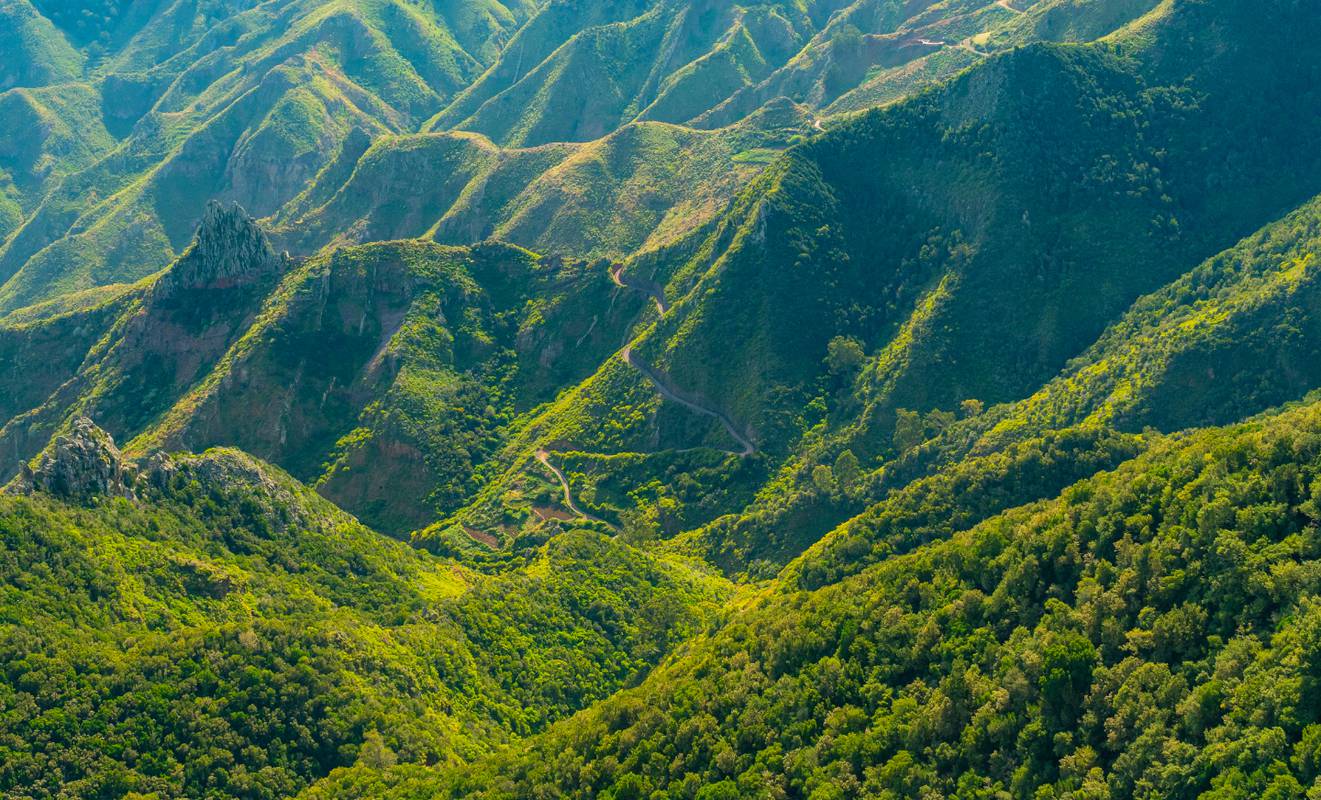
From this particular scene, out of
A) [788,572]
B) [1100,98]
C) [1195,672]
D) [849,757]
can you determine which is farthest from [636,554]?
[1100,98]

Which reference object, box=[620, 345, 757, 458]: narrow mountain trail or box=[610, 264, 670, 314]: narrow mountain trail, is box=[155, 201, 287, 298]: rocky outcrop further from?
box=[620, 345, 757, 458]: narrow mountain trail

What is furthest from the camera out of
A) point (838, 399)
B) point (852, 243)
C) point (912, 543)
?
point (852, 243)

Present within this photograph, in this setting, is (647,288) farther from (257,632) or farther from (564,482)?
(257,632)

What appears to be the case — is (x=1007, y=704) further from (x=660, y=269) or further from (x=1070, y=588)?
(x=660, y=269)

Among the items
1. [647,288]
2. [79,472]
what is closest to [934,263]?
[647,288]

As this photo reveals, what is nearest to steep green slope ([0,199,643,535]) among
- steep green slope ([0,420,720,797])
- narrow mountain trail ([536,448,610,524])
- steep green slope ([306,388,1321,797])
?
narrow mountain trail ([536,448,610,524])

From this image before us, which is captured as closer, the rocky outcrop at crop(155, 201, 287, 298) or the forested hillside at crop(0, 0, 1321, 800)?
the forested hillside at crop(0, 0, 1321, 800)
